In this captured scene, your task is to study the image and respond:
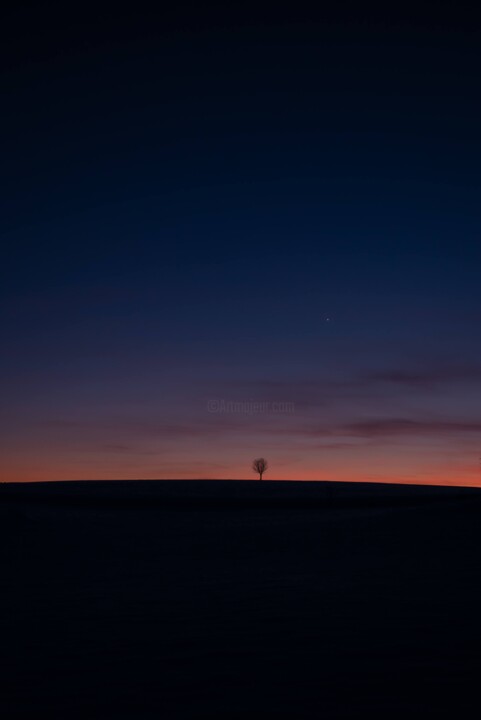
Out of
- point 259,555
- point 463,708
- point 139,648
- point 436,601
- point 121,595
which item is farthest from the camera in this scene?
point 259,555

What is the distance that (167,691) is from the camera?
22.9 feet

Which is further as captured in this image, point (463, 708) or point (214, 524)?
point (214, 524)

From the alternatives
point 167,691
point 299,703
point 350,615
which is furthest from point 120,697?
point 350,615

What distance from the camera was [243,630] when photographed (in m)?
9.60

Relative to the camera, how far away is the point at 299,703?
21.4 ft

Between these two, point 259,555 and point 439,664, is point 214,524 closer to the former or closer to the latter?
point 259,555

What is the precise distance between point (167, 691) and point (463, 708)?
10.0ft

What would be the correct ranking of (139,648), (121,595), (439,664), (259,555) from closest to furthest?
(439,664) < (139,648) < (121,595) < (259,555)

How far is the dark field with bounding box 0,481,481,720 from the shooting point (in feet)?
21.8

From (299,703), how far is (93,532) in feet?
73.5

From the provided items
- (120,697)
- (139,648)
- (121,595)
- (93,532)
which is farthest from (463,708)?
(93,532)

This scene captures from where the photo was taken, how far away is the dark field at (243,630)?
6.63 m

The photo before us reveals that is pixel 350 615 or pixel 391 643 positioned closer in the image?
pixel 391 643

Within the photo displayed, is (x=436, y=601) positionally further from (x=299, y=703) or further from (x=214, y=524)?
(x=214, y=524)
